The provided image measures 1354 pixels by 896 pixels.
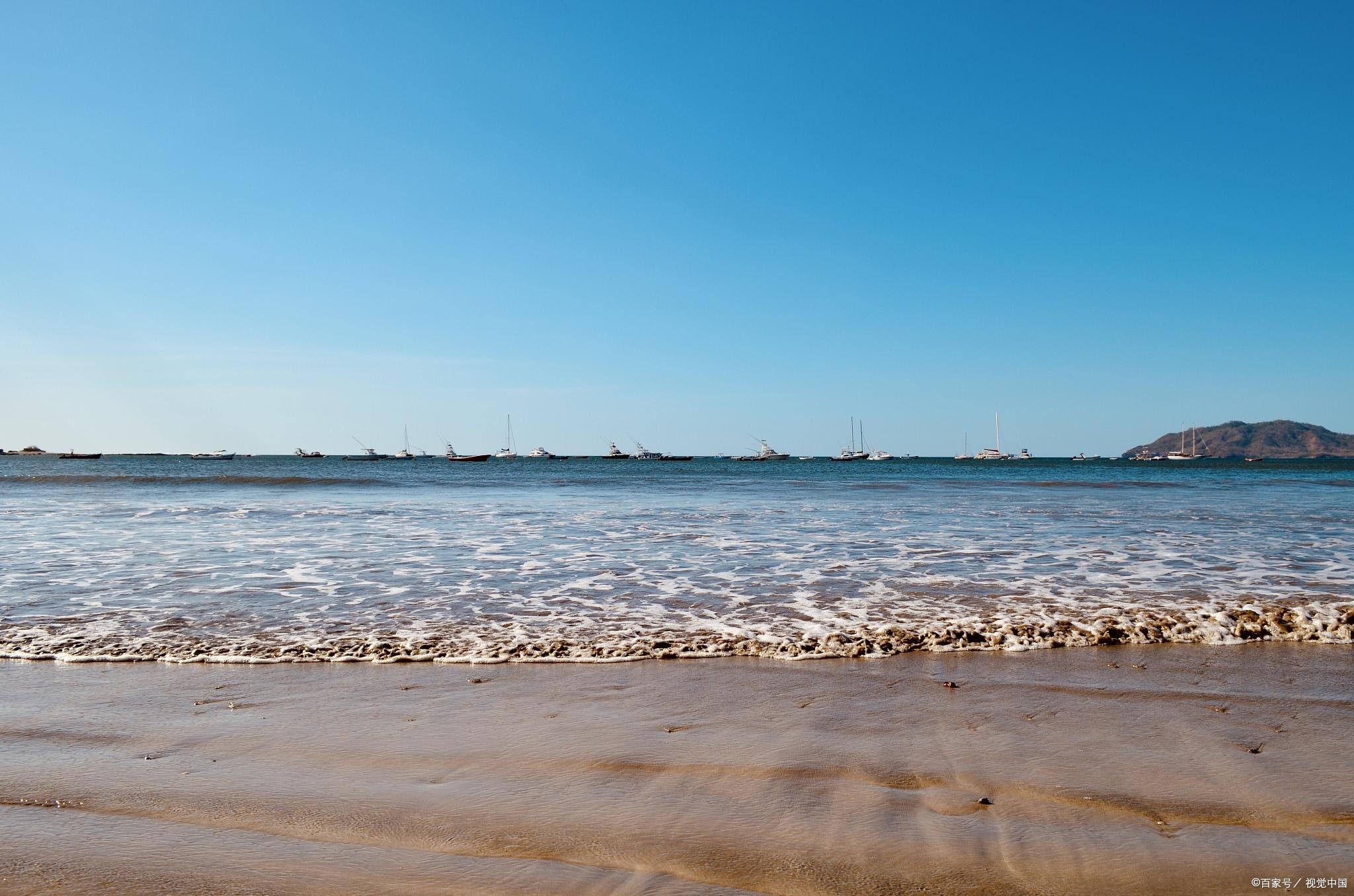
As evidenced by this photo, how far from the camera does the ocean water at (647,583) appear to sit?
7297 millimetres

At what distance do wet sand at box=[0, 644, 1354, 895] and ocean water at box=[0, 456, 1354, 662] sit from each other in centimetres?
94

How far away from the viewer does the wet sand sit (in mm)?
3223

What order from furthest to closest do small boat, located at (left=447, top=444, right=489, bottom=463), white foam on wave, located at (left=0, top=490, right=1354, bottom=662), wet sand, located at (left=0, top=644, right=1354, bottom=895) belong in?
small boat, located at (left=447, top=444, right=489, bottom=463) → white foam on wave, located at (left=0, top=490, right=1354, bottom=662) → wet sand, located at (left=0, top=644, right=1354, bottom=895)

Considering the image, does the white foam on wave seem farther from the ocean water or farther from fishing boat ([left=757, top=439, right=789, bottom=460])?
fishing boat ([left=757, top=439, right=789, bottom=460])

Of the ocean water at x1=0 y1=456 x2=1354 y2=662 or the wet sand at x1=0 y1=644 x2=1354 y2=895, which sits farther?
the ocean water at x1=0 y1=456 x2=1354 y2=662

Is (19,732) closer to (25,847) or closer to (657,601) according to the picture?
(25,847)

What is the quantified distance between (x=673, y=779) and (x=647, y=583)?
20.3ft

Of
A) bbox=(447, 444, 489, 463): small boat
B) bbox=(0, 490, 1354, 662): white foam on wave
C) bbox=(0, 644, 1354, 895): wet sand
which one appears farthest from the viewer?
bbox=(447, 444, 489, 463): small boat

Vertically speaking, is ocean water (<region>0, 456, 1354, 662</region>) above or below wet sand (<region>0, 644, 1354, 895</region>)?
above

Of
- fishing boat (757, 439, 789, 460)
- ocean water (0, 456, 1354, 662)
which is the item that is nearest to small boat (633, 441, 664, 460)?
fishing boat (757, 439, 789, 460)

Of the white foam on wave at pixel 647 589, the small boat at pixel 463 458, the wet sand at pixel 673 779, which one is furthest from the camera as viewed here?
the small boat at pixel 463 458

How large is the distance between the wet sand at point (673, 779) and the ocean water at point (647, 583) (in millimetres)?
940

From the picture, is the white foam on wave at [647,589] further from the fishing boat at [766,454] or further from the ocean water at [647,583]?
the fishing boat at [766,454]

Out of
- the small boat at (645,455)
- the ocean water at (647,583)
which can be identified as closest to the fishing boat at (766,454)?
the small boat at (645,455)
